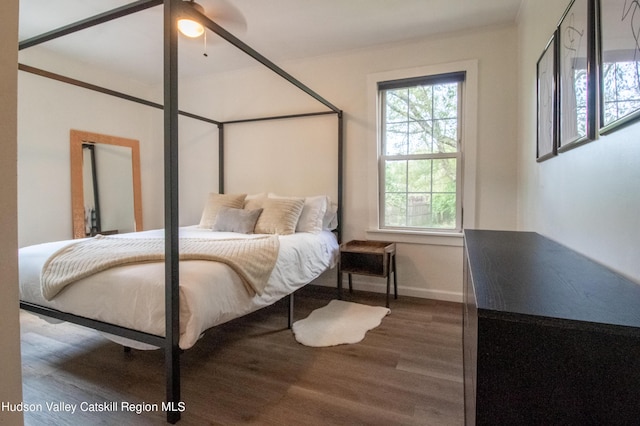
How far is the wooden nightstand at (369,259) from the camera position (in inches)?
111

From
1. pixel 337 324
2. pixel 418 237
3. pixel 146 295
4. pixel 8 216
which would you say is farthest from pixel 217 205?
pixel 8 216

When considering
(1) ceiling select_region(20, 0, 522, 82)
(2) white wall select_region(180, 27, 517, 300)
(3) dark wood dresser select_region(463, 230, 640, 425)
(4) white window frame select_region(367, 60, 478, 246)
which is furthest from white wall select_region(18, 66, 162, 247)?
(3) dark wood dresser select_region(463, 230, 640, 425)

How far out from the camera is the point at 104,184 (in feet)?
12.1

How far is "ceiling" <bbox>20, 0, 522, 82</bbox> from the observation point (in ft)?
7.99

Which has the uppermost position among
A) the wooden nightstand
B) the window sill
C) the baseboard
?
the window sill

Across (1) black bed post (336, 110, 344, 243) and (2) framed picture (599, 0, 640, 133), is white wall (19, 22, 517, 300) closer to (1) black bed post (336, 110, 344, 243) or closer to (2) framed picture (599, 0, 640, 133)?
(1) black bed post (336, 110, 344, 243)

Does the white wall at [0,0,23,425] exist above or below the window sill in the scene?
above

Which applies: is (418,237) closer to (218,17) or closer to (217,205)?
(217,205)

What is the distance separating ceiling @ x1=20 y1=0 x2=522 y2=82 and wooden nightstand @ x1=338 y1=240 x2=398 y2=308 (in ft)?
6.68

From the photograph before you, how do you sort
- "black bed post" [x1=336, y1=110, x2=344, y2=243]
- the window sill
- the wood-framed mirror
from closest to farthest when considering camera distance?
the window sill → "black bed post" [x1=336, y1=110, x2=344, y2=243] → the wood-framed mirror

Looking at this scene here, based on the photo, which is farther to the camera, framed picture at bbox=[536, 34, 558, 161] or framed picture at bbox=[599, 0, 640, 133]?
framed picture at bbox=[536, 34, 558, 161]

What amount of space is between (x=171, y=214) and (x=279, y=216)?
5.17ft

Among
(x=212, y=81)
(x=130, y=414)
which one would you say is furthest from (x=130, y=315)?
(x=212, y=81)

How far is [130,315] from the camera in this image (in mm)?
1474
